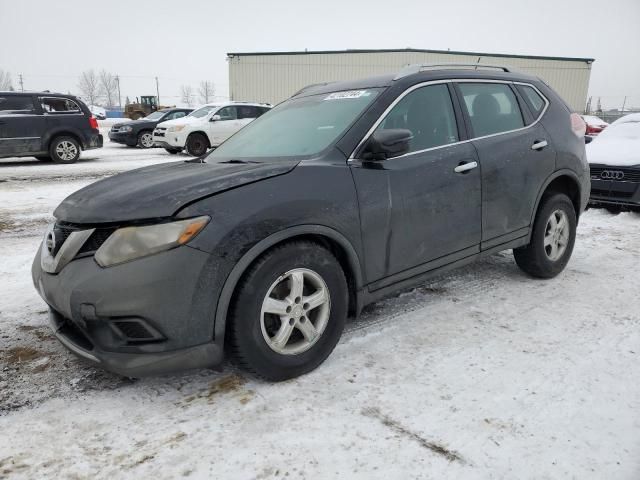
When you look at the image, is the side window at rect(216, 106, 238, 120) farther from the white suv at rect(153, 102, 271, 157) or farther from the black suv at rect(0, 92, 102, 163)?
the black suv at rect(0, 92, 102, 163)

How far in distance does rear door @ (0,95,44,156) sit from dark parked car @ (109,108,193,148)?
541 centimetres

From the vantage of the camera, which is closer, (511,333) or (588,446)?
(588,446)

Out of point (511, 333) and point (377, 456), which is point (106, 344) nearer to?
point (377, 456)

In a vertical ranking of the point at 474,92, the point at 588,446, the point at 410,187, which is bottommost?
the point at 588,446

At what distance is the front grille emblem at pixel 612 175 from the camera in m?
7.02

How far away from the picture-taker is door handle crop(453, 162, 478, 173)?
131 inches

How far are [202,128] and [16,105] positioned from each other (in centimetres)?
480

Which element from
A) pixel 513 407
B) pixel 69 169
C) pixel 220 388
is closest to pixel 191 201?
pixel 220 388

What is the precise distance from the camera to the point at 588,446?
2.11 m

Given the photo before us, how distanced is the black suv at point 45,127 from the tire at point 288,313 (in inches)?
478

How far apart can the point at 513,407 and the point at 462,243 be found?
1.32 meters

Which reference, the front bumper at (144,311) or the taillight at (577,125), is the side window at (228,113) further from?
the front bumper at (144,311)

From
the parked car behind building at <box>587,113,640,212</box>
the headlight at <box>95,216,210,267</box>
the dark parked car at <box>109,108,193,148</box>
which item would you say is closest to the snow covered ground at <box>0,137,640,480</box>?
the headlight at <box>95,216,210,267</box>

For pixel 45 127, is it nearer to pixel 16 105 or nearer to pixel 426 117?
pixel 16 105
